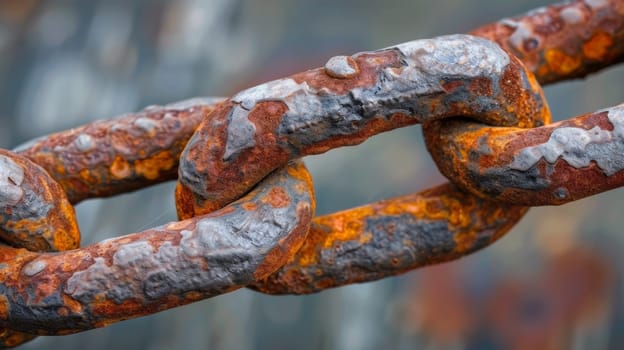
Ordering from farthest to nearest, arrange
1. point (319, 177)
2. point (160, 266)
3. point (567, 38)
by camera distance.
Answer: point (319, 177)
point (567, 38)
point (160, 266)

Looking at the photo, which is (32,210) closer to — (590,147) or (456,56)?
(456,56)

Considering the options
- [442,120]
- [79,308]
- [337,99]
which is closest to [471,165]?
[442,120]

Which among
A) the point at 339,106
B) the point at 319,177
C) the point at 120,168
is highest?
the point at 339,106

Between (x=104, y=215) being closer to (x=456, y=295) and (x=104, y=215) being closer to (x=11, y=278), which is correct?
(x=456, y=295)

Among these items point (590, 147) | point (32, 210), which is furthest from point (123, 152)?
point (590, 147)

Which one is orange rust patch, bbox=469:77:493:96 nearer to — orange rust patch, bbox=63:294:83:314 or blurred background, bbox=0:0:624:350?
orange rust patch, bbox=63:294:83:314

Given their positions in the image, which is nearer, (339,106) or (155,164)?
(339,106)
